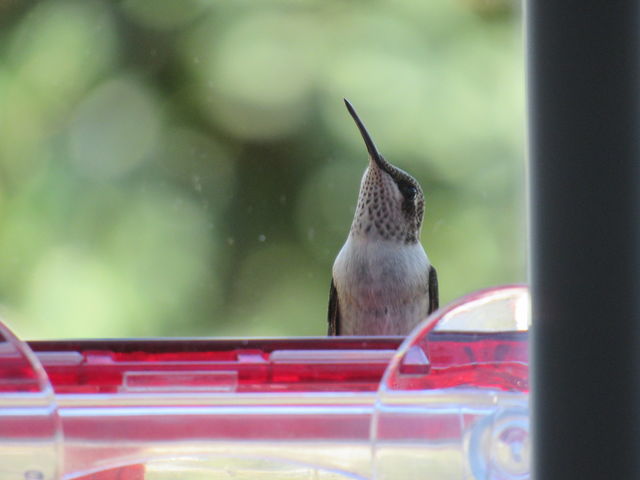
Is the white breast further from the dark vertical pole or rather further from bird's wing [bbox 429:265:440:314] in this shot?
the dark vertical pole

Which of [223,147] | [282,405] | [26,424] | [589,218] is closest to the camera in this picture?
[589,218]

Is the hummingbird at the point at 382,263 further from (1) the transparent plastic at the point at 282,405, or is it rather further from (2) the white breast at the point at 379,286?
(1) the transparent plastic at the point at 282,405

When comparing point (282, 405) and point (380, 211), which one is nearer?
point (282, 405)

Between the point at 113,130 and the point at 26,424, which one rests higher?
the point at 113,130

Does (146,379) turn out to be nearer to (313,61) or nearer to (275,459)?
(275,459)

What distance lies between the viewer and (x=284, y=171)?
5.71 ft

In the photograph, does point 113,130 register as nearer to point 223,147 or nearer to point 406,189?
point 223,147

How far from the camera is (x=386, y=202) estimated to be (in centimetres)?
165

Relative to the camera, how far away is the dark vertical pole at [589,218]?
24cm

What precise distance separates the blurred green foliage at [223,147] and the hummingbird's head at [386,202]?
0.04 m

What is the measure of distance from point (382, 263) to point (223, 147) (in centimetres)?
46

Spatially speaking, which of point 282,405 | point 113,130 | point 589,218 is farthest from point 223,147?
point 589,218

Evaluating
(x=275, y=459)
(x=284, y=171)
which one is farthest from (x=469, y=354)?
(x=284, y=171)

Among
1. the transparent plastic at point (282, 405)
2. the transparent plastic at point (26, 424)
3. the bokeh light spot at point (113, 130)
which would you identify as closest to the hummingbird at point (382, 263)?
the bokeh light spot at point (113, 130)
